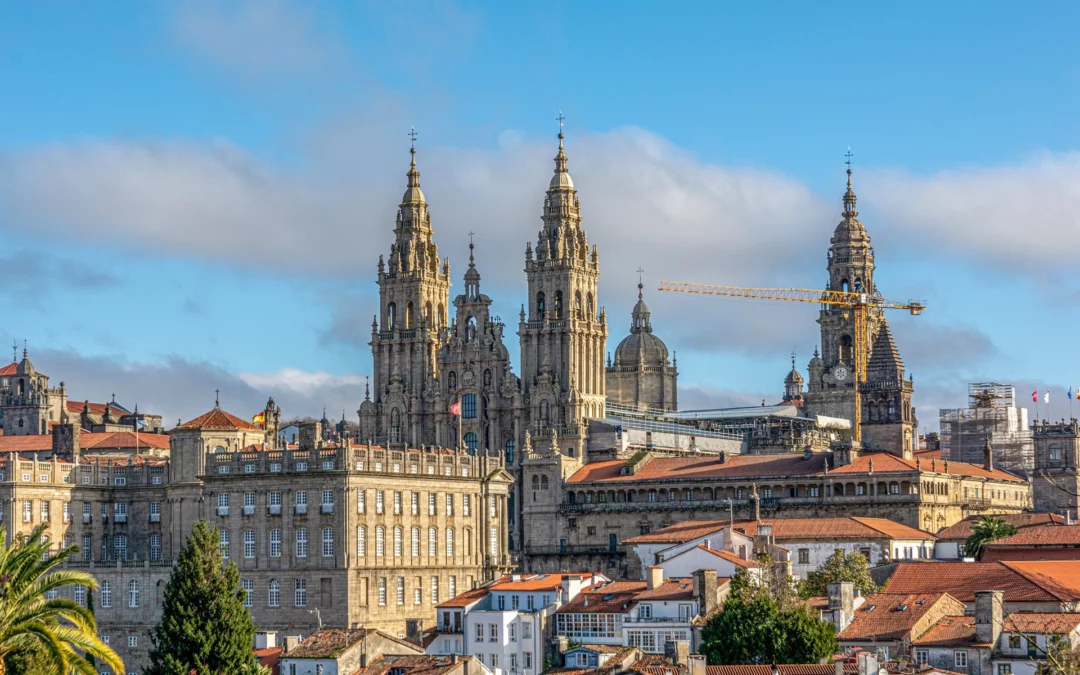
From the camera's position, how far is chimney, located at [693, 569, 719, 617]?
100 m

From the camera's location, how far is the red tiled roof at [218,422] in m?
148

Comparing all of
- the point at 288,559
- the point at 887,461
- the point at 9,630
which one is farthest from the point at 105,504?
the point at 9,630

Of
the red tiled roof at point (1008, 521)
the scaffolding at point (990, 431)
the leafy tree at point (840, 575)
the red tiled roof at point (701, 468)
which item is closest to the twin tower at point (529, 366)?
the red tiled roof at point (701, 468)

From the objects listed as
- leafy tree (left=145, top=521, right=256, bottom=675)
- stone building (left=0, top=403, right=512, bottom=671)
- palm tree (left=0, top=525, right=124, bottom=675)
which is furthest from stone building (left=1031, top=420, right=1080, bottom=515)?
palm tree (left=0, top=525, right=124, bottom=675)

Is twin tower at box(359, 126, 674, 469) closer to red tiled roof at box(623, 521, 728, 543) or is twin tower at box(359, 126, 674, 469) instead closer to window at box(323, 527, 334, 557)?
red tiled roof at box(623, 521, 728, 543)

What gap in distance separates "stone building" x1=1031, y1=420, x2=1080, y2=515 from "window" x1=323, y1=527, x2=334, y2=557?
6327 cm

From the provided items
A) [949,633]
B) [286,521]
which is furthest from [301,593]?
[949,633]

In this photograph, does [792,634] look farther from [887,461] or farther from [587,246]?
[587,246]

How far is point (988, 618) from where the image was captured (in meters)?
88.1

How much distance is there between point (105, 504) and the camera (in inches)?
5832

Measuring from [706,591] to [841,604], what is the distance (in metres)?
7.08

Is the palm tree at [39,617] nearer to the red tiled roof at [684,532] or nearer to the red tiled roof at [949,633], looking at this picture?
the red tiled roof at [949,633]

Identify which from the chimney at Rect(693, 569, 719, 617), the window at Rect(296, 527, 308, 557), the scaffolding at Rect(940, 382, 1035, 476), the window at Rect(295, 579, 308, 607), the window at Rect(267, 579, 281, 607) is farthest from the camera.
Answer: the scaffolding at Rect(940, 382, 1035, 476)

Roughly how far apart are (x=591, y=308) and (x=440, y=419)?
17.4 metres
